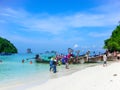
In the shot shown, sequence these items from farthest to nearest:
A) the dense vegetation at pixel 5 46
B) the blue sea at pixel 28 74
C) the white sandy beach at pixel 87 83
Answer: the dense vegetation at pixel 5 46, the blue sea at pixel 28 74, the white sandy beach at pixel 87 83

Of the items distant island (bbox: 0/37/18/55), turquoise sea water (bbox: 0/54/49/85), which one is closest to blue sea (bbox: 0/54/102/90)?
turquoise sea water (bbox: 0/54/49/85)

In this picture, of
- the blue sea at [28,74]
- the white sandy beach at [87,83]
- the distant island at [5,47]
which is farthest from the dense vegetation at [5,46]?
the white sandy beach at [87,83]

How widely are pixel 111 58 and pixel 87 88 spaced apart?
30.1m

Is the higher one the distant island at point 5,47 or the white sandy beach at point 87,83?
the distant island at point 5,47

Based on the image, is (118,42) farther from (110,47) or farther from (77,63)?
(77,63)

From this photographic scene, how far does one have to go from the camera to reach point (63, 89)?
46.5 feet

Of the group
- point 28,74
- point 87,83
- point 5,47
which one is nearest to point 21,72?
point 28,74

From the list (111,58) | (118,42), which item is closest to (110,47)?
(118,42)

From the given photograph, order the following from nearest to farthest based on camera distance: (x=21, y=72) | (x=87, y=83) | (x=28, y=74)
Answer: (x=87, y=83) → (x=28, y=74) → (x=21, y=72)

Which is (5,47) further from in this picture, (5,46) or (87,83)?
(87,83)

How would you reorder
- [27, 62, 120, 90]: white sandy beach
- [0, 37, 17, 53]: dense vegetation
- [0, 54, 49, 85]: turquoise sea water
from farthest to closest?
[0, 37, 17, 53]: dense vegetation
[0, 54, 49, 85]: turquoise sea water
[27, 62, 120, 90]: white sandy beach

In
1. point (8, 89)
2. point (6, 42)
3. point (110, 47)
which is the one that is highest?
point (6, 42)

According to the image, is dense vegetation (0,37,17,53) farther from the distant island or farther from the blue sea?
the blue sea

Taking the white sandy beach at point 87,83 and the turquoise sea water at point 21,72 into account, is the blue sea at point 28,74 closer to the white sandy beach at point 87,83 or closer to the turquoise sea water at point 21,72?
the turquoise sea water at point 21,72
